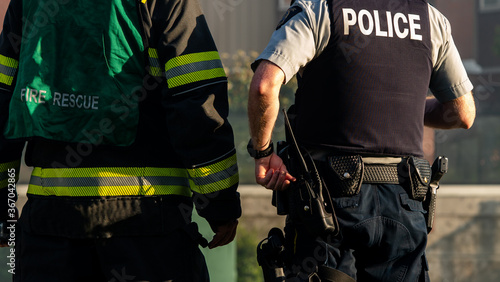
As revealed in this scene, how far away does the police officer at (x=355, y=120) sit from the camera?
250cm

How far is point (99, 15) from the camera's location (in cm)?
242

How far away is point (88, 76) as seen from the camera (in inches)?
95.2

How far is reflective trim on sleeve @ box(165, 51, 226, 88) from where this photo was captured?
242cm

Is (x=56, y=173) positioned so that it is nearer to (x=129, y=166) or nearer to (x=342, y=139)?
(x=129, y=166)

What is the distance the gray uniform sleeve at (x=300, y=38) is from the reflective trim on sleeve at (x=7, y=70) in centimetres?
95

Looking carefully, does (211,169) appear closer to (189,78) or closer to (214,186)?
(214,186)

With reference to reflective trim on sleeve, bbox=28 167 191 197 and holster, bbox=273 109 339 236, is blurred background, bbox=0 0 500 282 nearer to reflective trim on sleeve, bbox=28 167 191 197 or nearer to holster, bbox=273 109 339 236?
holster, bbox=273 109 339 236

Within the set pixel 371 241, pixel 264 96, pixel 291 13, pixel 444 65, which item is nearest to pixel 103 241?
pixel 264 96

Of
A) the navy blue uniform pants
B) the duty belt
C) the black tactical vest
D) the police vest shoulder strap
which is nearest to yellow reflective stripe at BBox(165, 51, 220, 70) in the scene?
the black tactical vest

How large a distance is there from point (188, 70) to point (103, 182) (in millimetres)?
490

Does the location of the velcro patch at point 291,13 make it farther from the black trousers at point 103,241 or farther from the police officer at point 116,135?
the black trousers at point 103,241

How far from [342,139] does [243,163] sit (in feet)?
20.0

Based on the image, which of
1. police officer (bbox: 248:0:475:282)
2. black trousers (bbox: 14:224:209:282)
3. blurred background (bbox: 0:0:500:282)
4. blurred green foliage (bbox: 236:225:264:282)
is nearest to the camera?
black trousers (bbox: 14:224:209:282)

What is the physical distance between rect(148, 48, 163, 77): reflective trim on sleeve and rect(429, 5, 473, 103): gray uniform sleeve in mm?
1060
